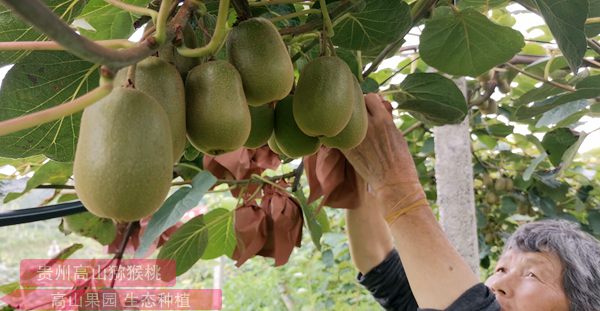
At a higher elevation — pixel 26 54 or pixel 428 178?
pixel 26 54

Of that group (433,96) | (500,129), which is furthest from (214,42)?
(500,129)

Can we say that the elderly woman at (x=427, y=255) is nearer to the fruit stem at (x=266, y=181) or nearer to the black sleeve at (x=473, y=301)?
the black sleeve at (x=473, y=301)

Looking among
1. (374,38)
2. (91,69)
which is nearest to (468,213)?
(374,38)

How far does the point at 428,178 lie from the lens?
7.99 feet

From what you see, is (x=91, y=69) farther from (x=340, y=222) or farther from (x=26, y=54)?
(x=340, y=222)

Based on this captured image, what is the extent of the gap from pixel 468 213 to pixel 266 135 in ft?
3.49

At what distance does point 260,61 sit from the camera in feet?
1.75

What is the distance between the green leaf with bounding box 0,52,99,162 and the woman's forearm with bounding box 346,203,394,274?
0.95m

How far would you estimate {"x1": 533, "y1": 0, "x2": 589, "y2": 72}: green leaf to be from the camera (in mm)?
591

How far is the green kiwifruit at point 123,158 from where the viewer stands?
0.38m

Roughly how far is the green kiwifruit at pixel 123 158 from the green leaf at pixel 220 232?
83 centimetres

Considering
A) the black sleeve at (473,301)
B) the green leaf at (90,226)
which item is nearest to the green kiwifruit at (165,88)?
the black sleeve at (473,301)

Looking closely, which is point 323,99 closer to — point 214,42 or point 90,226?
point 214,42
